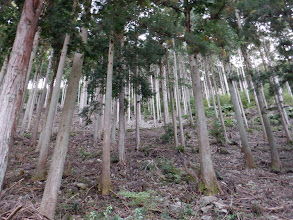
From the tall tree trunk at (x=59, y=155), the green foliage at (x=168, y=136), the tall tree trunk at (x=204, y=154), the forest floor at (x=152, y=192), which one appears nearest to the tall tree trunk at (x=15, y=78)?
the forest floor at (x=152, y=192)

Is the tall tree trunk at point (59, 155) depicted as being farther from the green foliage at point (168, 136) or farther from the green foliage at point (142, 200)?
the green foliage at point (168, 136)

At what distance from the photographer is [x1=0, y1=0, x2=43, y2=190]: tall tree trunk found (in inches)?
98.9

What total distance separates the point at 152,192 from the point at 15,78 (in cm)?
423

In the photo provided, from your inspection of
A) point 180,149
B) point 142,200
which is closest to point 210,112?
point 180,149

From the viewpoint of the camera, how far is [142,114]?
26766mm

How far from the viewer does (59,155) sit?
3.83 metres

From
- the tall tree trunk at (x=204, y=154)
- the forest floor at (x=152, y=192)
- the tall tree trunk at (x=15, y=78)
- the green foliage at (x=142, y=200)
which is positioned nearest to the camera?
the tall tree trunk at (x=15, y=78)

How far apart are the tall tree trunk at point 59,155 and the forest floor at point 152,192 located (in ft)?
0.69

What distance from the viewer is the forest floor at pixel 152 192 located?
3.81 metres

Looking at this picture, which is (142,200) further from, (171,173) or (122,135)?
(122,135)

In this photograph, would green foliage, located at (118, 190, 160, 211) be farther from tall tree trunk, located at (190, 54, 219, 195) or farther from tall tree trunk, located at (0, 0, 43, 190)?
tall tree trunk, located at (0, 0, 43, 190)

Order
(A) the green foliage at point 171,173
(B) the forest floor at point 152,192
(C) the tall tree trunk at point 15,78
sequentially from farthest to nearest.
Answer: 1. (A) the green foliage at point 171,173
2. (B) the forest floor at point 152,192
3. (C) the tall tree trunk at point 15,78

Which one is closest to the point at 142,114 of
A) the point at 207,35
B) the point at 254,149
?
the point at 254,149

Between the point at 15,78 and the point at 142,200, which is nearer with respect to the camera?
the point at 15,78
